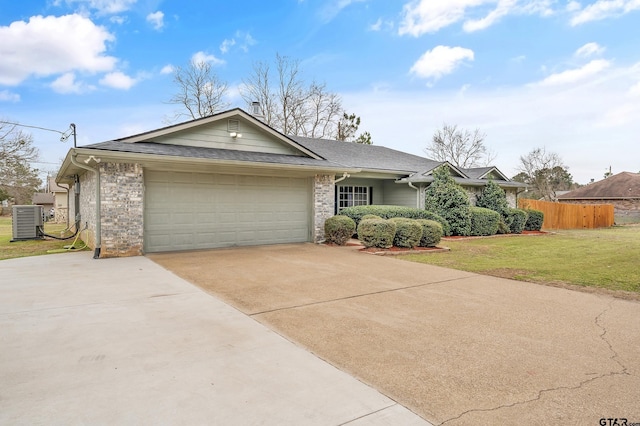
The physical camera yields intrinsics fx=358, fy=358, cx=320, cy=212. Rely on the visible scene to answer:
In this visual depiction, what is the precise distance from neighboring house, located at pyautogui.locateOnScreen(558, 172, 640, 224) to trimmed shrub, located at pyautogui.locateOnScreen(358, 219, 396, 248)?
2668 centimetres

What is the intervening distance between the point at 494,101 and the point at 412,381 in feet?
57.7

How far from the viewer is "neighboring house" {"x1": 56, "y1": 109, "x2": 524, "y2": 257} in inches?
348

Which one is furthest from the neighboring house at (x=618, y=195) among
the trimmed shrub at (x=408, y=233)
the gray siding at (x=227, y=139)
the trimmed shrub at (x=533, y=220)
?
the gray siding at (x=227, y=139)

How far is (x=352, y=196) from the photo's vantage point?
53.7 feet

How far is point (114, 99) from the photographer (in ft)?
63.6

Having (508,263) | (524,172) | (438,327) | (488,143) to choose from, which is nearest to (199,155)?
(438,327)

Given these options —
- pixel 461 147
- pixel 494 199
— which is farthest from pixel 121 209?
pixel 461 147

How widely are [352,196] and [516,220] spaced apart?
7.64 meters

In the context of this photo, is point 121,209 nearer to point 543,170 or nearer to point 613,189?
point 613,189

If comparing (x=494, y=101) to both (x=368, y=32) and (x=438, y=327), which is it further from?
(x=438, y=327)

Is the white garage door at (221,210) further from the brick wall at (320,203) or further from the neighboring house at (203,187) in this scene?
the brick wall at (320,203)

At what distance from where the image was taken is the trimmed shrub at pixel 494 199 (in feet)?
54.3

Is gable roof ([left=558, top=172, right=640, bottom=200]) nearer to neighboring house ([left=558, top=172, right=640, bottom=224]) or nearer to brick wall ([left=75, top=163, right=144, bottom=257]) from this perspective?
neighboring house ([left=558, top=172, right=640, bottom=224])

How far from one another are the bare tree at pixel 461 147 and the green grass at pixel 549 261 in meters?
24.7
